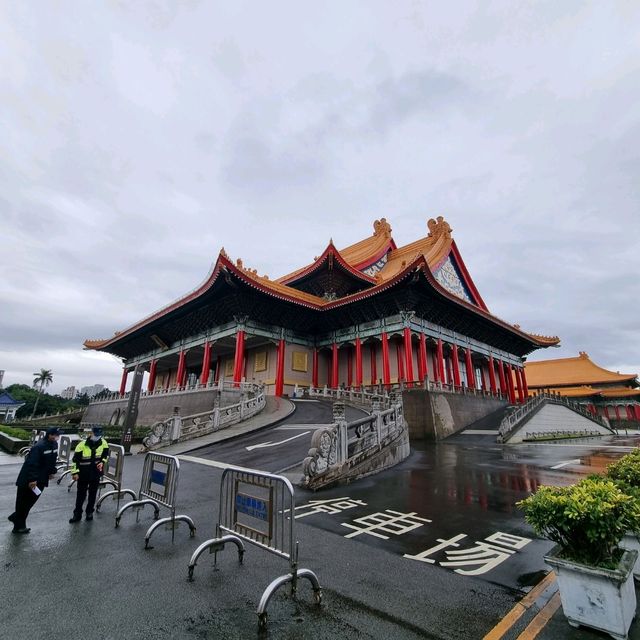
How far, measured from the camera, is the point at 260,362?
29.3 m

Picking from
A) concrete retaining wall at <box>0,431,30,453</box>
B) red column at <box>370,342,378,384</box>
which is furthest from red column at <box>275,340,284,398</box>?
concrete retaining wall at <box>0,431,30,453</box>

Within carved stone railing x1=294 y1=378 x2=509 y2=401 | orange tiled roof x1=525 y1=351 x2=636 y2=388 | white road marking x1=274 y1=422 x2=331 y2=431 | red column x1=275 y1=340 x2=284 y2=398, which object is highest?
orange tiled roof x1=525 y1=351 x2=636 y2=388

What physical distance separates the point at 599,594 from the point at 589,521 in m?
0.49

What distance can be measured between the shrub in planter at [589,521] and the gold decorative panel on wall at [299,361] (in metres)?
25.4

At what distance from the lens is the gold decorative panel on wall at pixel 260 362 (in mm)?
28908

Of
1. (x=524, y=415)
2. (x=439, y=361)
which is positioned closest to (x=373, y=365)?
(x=439, y=361)

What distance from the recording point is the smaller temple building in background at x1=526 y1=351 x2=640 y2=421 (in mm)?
44062

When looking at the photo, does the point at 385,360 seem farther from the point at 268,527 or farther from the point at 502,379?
the point at 268,527

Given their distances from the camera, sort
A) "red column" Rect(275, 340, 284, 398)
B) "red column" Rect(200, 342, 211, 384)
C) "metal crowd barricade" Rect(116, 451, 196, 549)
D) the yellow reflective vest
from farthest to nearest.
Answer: "red column" Rect(200, 342, 211, 384) → "red column" Rect(275, 340, 284, 398) → the yellow reflective vest → "metal crowd barricade" Rect(116, 451, 196, 549)

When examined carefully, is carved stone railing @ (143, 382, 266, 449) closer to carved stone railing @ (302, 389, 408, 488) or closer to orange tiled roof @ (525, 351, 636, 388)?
carved stone railing @ (302, 389, 408, 488)

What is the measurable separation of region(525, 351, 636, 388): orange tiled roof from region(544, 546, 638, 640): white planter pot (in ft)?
180

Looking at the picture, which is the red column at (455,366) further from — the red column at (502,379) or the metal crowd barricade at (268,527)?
the metal crowd barricade at (268,527)

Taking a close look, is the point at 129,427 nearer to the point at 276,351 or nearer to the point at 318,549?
the point at 318,549

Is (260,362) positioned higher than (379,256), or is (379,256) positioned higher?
(379,256)
